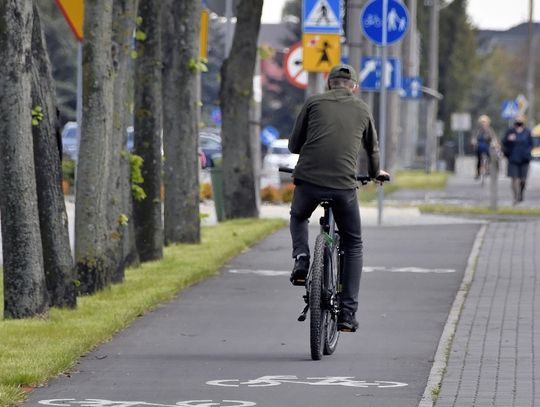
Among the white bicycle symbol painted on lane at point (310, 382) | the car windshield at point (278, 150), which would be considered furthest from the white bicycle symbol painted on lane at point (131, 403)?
the car windshield at point (278, 150)

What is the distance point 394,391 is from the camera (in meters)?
9.64

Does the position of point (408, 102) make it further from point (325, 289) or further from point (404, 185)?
point (325, 289)

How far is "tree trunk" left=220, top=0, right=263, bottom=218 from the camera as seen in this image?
25188mm

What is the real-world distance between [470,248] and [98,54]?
7526mm

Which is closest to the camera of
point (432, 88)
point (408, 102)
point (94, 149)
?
point (94, 149)

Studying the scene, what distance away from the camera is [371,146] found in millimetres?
11586

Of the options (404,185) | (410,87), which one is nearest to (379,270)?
(404,185)

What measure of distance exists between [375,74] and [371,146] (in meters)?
17.9

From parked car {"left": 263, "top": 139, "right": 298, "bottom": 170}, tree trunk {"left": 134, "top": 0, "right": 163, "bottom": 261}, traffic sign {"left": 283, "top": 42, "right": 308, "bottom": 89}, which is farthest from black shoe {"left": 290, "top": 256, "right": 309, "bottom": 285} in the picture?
parked car {"left": 263, "top": 139, "right": 298, "bottom": 170}

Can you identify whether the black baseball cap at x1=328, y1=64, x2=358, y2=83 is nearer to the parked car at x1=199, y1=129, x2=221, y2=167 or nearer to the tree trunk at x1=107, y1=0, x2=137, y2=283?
the tree trunk at x1=107, y1=0, x2=137, y2=283

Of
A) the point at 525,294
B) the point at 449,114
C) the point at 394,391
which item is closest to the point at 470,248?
the point at 525,294

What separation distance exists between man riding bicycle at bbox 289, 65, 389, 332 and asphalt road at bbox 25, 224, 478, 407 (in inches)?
21.6

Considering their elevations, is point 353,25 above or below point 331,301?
above

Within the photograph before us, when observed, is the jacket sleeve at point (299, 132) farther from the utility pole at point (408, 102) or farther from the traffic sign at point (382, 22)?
the utility pole at point (408, 102)
